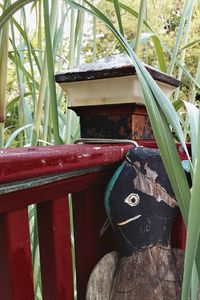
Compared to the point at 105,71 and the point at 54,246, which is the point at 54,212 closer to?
the point at 54,246

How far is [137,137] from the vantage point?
23.5 inches

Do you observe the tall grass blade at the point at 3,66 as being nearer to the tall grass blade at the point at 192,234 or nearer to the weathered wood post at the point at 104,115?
the weathered wood post at the point at 104,115

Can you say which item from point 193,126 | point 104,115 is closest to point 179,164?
point 193,126

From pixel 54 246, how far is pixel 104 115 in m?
0.23

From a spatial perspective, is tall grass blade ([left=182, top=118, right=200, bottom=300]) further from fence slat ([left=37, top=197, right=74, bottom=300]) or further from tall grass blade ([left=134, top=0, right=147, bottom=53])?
tall grass blade ([left=134, top=0, right=147, bottom=53])

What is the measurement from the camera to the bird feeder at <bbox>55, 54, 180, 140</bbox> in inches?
21.4

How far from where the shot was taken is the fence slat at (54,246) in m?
0.43

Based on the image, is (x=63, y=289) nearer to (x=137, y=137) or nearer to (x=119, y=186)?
(x=119, y=186)

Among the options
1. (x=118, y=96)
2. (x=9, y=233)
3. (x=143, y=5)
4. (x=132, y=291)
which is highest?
(x=143, y=5)

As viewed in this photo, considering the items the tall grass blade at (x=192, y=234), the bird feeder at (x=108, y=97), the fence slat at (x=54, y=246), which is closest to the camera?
the tall grass blade at (x=192, y=234)

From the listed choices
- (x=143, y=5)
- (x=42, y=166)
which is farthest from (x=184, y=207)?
(x=143, y=5)

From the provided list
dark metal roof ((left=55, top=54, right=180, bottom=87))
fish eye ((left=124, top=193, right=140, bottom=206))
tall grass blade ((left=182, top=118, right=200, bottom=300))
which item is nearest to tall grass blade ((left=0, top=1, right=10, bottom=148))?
dark metal roof ((left=55, top=54, right=180, bottom=87))

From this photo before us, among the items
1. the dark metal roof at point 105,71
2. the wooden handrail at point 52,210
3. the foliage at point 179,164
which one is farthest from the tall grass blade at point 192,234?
the dark metal roof at point 105,71

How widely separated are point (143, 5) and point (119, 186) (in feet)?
0.89
